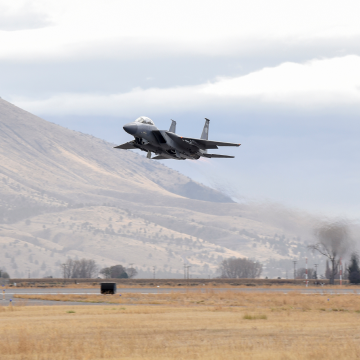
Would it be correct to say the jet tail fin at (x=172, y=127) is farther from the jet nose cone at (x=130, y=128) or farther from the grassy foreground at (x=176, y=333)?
the grassy foreground at (x=176, y=333)

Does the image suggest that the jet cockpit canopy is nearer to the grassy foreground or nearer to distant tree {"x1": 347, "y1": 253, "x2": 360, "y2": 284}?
the grassy foreground

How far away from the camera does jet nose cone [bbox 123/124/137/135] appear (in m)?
37.8

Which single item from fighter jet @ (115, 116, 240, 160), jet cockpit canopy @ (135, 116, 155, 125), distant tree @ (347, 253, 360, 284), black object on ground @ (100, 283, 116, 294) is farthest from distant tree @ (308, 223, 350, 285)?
jet cockpit canopy @ (135, 116, 155, 125)

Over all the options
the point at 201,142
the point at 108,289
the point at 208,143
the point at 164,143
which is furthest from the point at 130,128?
the point at 108,289

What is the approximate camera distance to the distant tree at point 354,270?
93.8 metres

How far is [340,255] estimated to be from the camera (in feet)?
301

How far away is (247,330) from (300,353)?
694 centimetres

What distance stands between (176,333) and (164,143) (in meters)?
18.7

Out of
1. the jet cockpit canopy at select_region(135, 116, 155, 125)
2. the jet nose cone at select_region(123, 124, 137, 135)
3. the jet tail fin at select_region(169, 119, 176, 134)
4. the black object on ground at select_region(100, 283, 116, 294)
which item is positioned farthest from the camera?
the black object on ground at select_region(100, 283, 116, 294)

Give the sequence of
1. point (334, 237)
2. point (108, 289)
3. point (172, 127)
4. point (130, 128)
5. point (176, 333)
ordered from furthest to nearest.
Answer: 1. point (334, 237)
2. point (108, 289)
3. point (172, 127)
4. point (130, 128)
5. point (176, 333)

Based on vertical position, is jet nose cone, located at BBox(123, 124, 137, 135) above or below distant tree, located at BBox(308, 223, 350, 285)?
above

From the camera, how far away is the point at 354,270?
327ft

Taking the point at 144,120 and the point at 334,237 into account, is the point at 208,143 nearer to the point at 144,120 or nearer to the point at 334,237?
the point at 144,120

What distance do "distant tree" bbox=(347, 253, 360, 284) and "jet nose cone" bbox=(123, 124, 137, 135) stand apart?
6589 centimetres
